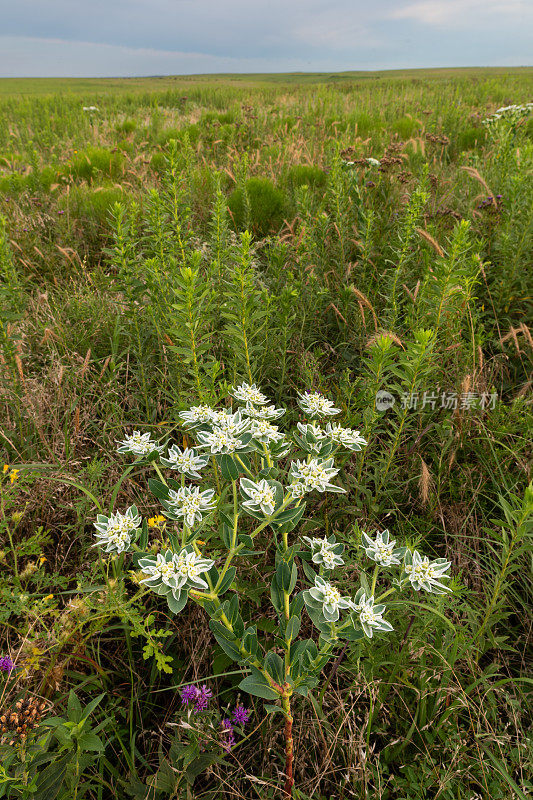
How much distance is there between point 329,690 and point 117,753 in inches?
26.7

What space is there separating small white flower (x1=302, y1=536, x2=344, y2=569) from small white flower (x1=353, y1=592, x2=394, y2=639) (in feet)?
0.38

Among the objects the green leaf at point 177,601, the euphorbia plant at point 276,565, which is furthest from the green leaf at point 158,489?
the green leaf at point 177,601

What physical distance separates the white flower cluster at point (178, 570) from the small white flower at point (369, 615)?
0.37m

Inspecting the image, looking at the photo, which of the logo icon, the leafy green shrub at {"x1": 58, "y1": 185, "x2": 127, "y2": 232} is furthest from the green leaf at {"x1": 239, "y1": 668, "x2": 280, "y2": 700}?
the leafy green shrub at {"x1": 58, "y1": 185, "x2": 127, "y2": 232}

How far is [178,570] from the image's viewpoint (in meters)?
1.00

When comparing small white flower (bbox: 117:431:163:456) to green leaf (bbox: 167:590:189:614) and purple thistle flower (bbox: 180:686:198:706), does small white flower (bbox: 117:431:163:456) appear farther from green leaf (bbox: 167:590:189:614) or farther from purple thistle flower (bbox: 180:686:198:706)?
purple thistle flower (bbox: 180:686:198:706)

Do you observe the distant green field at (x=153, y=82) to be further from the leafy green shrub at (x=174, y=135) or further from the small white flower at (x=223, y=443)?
the small white flower at (x=223, y=443)

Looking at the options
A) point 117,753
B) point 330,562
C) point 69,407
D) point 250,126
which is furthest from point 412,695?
point 250,126

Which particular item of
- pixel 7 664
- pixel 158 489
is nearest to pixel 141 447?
pixel 158 489

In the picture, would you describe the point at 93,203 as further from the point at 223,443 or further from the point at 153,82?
the point at 153,82

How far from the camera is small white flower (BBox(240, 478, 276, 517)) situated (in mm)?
1112

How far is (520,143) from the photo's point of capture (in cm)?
464

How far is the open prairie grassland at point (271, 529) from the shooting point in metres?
1.17

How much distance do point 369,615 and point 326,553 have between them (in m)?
0.19
